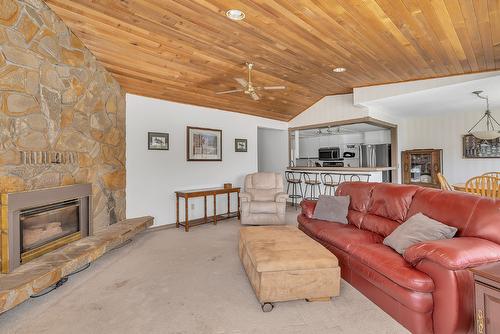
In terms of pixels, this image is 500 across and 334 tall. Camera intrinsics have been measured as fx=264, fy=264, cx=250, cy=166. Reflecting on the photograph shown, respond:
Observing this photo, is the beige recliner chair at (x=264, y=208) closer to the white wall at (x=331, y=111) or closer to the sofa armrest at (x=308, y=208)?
the sofa armrest at (x=308, y=208)

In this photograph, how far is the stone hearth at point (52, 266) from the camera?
2010 millimetres

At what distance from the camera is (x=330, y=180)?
634 centimetres

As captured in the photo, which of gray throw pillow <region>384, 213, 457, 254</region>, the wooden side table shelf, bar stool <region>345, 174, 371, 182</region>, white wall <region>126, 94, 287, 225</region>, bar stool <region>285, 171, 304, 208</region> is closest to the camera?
the wooden side table shelf

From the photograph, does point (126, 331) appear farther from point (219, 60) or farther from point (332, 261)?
point (219, 60)

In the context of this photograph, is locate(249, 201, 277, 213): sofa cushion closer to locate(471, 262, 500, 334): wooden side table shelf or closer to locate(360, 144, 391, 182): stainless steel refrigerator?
locate(471, 262, 500, 334): wooden side table shelf

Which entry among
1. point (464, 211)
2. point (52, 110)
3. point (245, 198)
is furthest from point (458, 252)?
point (52, 110)

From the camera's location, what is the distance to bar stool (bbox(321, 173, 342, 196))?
20.1ft

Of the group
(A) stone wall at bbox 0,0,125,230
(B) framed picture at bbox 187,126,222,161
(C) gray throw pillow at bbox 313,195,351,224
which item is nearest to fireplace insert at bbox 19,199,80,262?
(A) stone wall at bbox 0,0,125,230

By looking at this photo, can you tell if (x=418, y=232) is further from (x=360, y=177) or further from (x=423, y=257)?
(x=360, y=177)

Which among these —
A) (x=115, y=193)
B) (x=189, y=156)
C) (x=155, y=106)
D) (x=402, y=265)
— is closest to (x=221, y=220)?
(x=189, y=156)

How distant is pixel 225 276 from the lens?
2834 mm

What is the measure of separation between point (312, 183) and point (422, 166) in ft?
9.71

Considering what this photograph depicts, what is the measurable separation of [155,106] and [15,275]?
10.9 feet

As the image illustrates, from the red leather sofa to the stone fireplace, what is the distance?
294 cm
